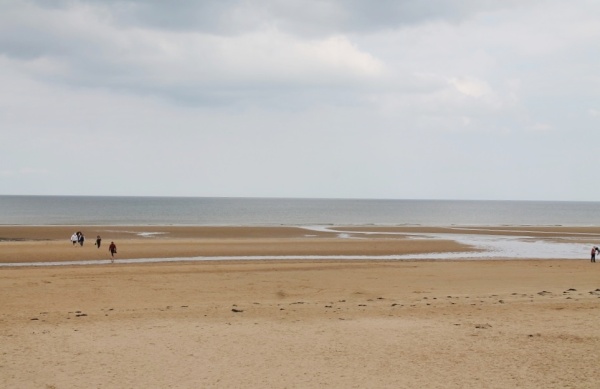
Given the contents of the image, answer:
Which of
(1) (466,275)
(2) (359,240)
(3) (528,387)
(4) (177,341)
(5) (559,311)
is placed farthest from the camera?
(2) (359,240)

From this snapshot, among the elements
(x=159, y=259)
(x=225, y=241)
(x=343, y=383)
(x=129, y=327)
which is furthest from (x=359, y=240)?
(x=343, y=383)

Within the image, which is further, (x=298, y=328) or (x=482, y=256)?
(x=482, y=256)

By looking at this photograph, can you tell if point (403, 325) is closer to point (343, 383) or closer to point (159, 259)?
point (343, 383)

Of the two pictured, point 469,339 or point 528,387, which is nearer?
point 528,387

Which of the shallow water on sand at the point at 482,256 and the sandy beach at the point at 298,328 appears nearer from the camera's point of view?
the sandy beach at the point at 298,328

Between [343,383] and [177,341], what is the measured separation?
4.91 metres

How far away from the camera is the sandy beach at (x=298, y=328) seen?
11617 mm

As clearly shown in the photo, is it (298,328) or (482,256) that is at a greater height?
(298,328)

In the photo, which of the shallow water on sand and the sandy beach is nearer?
the sandy beach

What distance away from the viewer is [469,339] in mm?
14383

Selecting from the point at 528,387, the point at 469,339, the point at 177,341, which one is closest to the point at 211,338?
the point at 177,341

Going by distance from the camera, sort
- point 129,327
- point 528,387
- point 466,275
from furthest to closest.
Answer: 1. point 466,275
2. point 129,327
3. point 528,387

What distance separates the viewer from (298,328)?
15695 millimetres

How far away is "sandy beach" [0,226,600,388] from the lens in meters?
11.6
